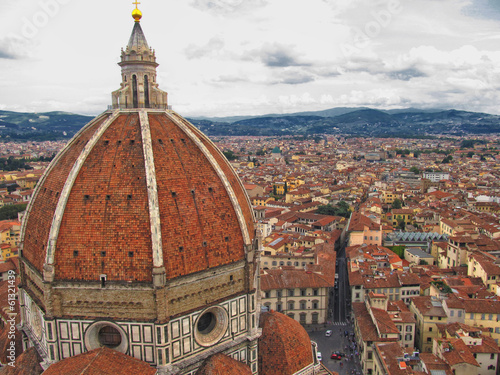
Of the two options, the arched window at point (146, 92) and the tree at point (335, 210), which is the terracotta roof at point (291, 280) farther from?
the tree at point (335, 210)

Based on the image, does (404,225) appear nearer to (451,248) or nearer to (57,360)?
(451,248)

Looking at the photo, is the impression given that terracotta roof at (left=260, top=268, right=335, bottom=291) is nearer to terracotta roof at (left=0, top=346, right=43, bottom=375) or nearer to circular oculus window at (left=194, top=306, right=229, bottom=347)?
circular oculus window at (left=194, top=306, right=229, bottom=347)

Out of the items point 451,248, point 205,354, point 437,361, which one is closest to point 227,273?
point 205,354

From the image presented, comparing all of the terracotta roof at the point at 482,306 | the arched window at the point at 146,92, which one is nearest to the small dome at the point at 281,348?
the arched window at the point at 146,92

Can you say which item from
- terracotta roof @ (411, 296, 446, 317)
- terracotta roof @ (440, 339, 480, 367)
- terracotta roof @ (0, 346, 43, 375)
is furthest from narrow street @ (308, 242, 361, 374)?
terracotta roof @ (0, 346, 43, 375)

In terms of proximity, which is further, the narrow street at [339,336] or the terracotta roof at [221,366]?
the narrow street at [339,336]

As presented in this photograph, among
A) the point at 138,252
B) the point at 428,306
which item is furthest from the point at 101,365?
the point at 428,306

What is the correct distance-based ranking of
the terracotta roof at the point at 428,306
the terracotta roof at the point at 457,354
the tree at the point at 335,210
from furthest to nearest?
the tree at the point at 335,210 < the terracotta roof at the point at 428,306 < the terracotta roof at the point at 457,354
